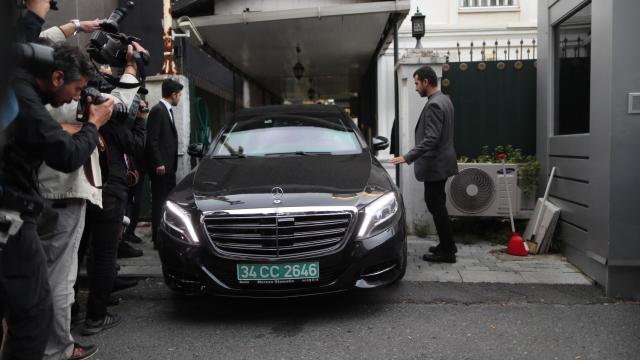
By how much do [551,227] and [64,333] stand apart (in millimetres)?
4617

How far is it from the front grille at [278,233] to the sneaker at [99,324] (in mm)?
978

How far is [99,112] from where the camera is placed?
289 centimetres

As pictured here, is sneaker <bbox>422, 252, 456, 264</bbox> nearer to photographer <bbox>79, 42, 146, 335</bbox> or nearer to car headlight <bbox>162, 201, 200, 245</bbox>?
Result: car headlight <bbox>162, 201, 200, 245</bbox>

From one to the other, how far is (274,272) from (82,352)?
1.29 meters

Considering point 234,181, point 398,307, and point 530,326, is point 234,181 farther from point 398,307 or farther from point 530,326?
point 530,326

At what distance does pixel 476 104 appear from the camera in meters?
6.98

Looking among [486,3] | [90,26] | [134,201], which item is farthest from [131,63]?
[486,3]

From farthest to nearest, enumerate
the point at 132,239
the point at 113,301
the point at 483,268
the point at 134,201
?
the point at 132,239, the point at 134,201, the point at 483,268, the point at 113,301

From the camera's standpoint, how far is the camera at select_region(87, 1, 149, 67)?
3600 millimetres

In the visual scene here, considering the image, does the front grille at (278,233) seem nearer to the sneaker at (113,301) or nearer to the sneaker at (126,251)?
the sneaker at (113,301)

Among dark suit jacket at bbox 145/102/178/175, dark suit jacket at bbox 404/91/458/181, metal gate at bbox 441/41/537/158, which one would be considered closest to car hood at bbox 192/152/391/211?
dark suit jacket at bbox 404/91/458/181

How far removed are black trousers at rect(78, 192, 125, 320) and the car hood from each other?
58 centimetres

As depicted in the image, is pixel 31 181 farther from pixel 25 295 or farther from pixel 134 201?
pixel 134 201

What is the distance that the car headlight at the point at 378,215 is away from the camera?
3.81 metres
